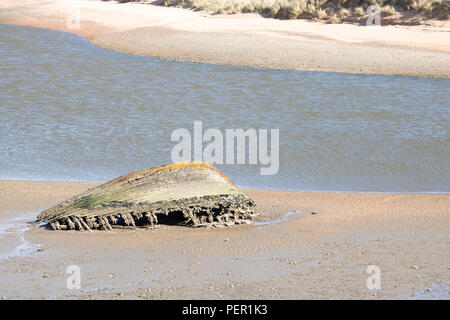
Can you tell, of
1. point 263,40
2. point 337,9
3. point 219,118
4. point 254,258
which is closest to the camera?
point 254,258

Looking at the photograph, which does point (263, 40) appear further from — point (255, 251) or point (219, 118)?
point (255, 251)

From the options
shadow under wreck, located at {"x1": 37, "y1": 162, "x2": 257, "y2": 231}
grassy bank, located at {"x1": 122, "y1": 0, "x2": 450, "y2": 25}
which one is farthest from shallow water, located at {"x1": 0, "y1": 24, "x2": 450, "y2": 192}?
grassy bank, located at {"x1": 122, "y1": 0, "x2": 450, "y2": 25}

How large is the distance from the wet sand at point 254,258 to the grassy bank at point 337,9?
51.3 feet

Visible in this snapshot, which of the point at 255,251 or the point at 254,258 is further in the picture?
the point at 255,251

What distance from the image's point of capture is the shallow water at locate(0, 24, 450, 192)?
402 inches

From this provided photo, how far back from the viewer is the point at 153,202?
279 inches

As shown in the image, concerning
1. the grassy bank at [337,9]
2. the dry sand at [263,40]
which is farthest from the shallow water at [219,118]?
the grassy bank at [337,9]

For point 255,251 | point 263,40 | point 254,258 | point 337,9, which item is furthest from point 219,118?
point 337,9

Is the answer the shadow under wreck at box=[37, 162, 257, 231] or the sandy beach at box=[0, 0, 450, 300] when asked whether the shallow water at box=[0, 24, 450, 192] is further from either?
the shadow under wreck at box=[37, 162, 257, 231]

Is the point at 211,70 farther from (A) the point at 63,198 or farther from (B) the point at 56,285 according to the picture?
(B) the point at 56,285

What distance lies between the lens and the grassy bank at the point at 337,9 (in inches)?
890

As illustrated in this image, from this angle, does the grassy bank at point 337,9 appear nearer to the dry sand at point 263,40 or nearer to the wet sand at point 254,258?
the dry sand at point 263,40

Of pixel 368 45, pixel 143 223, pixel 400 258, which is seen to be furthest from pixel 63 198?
pixel 368 45

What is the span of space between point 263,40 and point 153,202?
14841 millimetres
